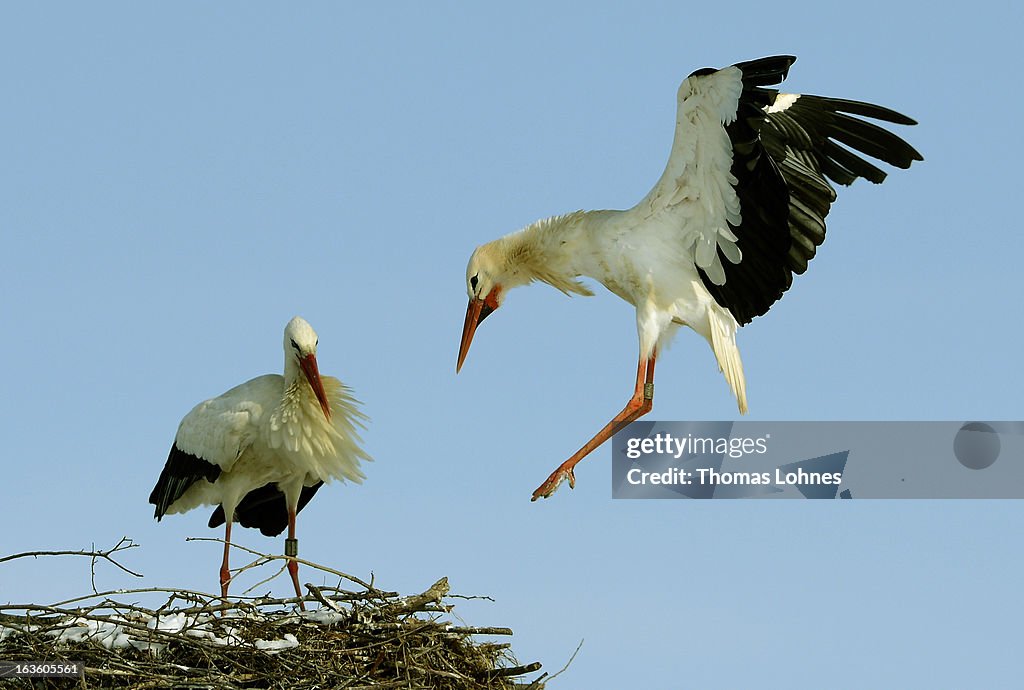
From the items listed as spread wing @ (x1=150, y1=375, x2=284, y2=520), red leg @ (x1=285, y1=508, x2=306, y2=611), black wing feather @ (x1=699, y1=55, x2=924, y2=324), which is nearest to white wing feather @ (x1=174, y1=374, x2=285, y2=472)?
spread wing @ (x1=150, y1=375, x2=284, y2=520)

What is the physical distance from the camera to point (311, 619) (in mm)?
4730

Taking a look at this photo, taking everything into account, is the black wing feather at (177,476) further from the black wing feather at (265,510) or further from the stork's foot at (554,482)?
the stork's foot at (554,482)

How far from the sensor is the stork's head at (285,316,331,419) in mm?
5828

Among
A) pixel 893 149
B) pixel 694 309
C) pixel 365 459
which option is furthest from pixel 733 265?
pixel 365 459

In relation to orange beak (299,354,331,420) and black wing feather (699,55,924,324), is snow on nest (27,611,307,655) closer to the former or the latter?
orange beak (299,354,331,420)

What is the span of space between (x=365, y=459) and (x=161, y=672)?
5.30ft

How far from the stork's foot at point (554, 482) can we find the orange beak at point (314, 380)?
41.4 inches

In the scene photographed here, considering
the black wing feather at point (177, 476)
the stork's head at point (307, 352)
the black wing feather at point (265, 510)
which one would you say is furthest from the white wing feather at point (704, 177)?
the black wing feather at point (177, 476)

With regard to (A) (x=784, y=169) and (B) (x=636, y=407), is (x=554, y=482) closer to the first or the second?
(B) (x=636, y=407)

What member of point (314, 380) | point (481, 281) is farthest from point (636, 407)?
point (314, 380)

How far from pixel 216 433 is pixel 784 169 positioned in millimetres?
2288

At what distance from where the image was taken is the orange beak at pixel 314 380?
5828mm

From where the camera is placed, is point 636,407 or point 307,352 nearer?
point 636,407

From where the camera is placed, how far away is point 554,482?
16.9 feet
